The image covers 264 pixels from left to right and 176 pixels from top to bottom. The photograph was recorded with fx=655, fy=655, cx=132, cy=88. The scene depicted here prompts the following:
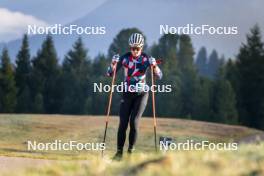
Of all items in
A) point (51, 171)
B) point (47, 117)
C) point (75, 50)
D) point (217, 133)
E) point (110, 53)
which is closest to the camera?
point (51, 171)

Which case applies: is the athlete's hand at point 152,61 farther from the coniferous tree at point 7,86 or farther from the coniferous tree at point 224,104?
the coniferous tree at point 7,86

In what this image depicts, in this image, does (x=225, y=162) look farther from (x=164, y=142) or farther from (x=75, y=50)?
(x=75, y=50)

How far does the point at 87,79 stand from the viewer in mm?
63750

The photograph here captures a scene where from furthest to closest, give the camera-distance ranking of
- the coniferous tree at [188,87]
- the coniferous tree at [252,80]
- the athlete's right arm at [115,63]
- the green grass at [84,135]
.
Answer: the coniferous tree at [188,87]
the coniferous tree at [252,80]
the athlete's right arm at [115,63]
the green grass at [84,135]

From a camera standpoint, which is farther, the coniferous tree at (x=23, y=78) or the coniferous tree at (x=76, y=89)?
the coniferous tree at (x=23, y=78)

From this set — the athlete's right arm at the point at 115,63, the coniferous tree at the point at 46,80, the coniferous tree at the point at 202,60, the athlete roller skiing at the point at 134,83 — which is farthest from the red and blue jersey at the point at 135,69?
the coniferous tree at the point at 202,60

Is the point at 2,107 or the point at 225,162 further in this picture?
the point at 2,107

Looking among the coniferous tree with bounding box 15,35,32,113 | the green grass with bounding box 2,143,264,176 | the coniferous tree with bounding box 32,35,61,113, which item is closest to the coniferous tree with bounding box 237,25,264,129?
the coniferous tree with bounding box 32,35,61,113

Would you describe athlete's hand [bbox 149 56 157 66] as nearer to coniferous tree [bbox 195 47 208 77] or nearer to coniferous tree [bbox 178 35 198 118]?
coniferous tree [bbox 178 35 198 118]

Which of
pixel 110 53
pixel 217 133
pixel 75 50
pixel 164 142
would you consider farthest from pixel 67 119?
pixel 110 53

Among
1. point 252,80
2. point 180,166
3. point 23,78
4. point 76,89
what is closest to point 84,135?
point 180,166

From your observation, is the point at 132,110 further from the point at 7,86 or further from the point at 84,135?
the point at 7,86

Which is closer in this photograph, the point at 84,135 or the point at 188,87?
the point at 84,135

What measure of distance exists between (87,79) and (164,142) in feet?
168
